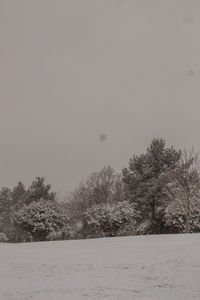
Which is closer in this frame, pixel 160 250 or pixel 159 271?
pixel 159 271

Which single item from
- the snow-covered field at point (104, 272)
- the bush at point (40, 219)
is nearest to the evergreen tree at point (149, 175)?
the bush at point (40, 219)

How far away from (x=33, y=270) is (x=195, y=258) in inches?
246

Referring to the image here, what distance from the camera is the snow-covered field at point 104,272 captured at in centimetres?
1044

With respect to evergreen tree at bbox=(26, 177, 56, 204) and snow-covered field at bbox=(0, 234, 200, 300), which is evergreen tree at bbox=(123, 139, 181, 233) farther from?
snow-covered field at bbox=(0, 234, 200, 300)

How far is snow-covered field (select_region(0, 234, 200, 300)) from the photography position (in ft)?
34.2

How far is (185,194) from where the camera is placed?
31672mm

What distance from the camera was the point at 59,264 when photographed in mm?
15414

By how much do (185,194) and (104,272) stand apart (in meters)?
19.1

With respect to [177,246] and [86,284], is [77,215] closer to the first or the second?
[177,246]

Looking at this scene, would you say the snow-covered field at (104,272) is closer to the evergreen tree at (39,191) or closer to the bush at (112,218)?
the bush at (112,218)

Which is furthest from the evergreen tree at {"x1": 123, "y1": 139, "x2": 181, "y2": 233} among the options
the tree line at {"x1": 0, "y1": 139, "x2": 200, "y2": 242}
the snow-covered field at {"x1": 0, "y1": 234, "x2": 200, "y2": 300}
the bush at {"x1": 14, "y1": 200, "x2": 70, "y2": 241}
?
the snow-covered field at {"x1": 0, "y1": 234, "x2": 200, "y2": 300}

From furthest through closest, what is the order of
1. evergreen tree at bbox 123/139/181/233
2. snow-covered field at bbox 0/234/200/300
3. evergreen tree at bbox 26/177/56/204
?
1. evergreen tree at bbox 26/177/56/204
2. evergreen tree at bbox 123/139/181/233
3. snow-covered field at bbox 0/234/200/300

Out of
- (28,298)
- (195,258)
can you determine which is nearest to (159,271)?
(195,258)

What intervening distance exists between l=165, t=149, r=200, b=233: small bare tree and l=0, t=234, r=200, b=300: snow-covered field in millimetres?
10428
